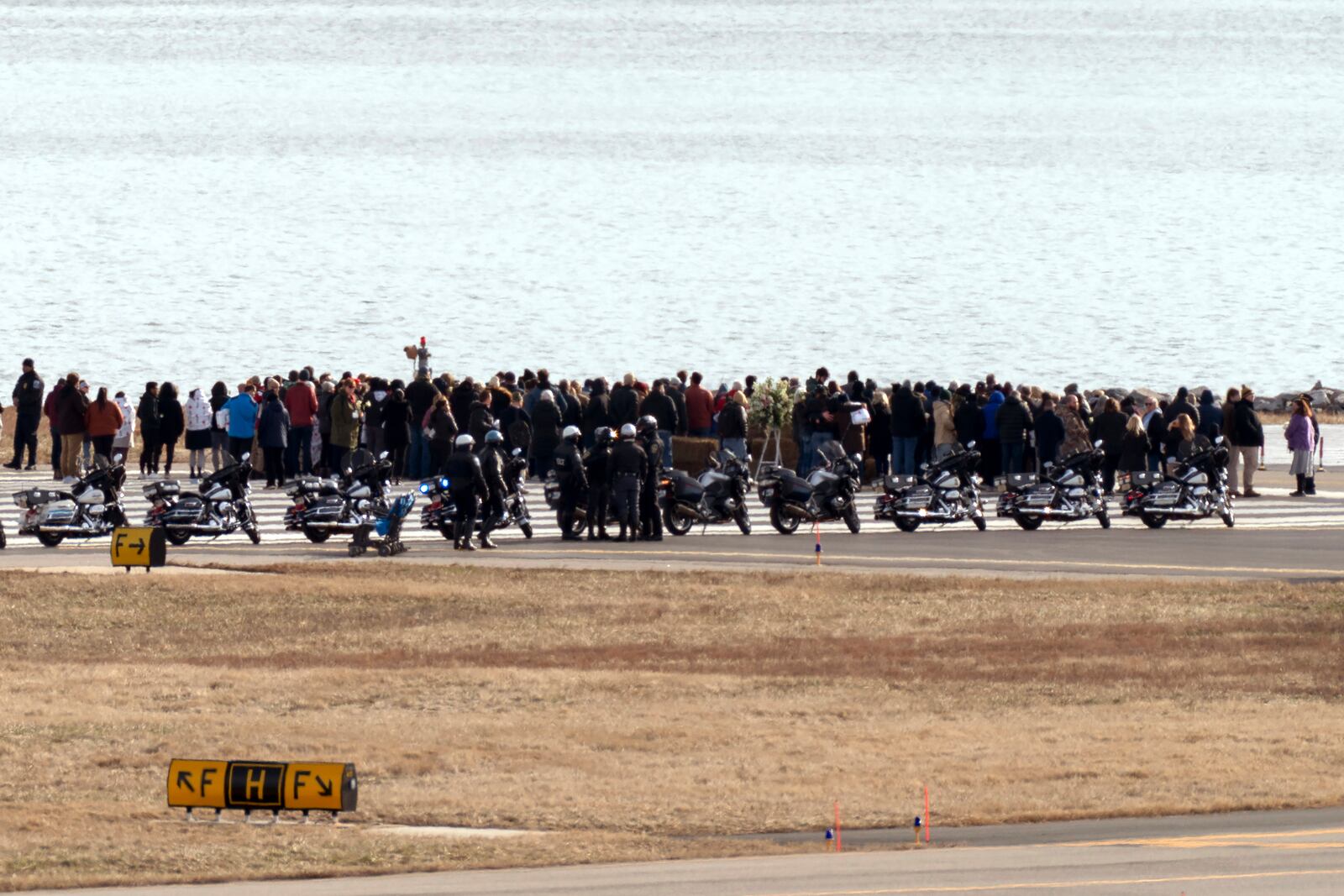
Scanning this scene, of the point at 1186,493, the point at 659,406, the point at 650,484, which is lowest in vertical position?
the point at 1186,493

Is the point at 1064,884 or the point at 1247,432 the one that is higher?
the point at 1247,432

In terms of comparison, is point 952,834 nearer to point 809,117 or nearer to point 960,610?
point 960,610

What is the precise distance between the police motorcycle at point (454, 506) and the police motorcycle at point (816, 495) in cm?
347

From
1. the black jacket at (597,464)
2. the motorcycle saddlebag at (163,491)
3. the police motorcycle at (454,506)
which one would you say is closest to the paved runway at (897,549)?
the police motorcycle at (454,506)

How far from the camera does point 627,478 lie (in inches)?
1148

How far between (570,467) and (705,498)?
2312 mm

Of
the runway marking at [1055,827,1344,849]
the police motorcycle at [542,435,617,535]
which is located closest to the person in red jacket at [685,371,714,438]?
the police motorcycle at [542,435,617,535]

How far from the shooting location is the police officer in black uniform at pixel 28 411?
A: 3653 centimetres

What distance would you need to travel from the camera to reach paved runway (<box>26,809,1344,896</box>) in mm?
11633

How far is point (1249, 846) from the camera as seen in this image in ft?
42.1

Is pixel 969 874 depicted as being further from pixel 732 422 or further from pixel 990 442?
pixel 990 442

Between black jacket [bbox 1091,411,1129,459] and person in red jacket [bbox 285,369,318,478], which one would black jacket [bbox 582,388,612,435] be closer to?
person in red jacket [bbox 285,369,318,478]

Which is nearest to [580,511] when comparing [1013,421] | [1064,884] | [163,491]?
[163,491]

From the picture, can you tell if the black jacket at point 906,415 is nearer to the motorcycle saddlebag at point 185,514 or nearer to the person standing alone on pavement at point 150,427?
the motorcycle saddlebag at point 185,514
